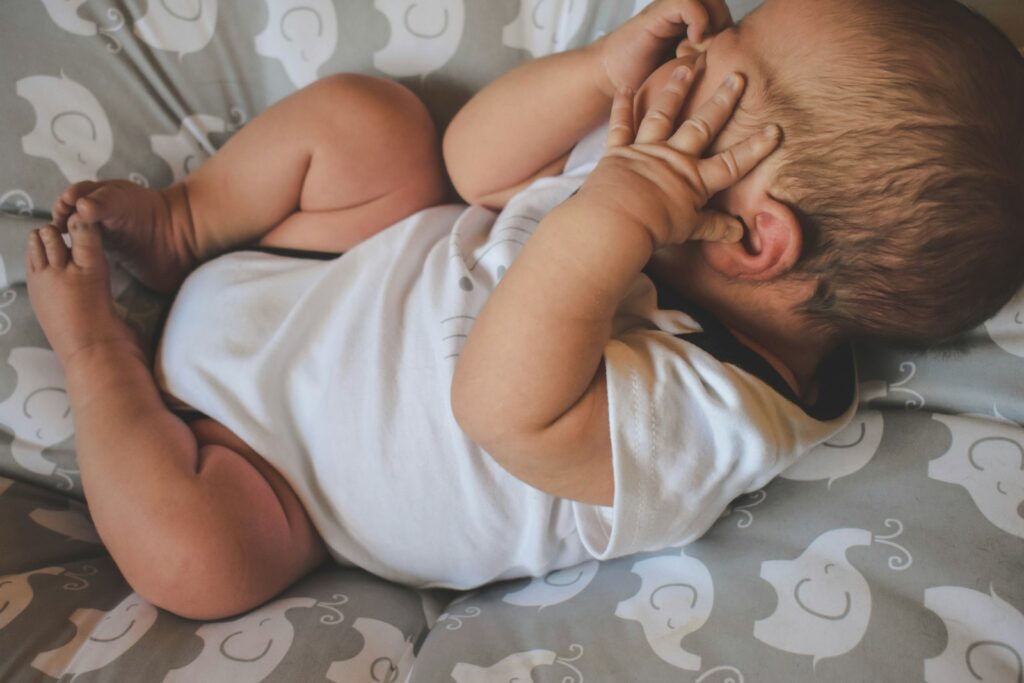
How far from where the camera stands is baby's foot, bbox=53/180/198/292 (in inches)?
Answer: 34.6

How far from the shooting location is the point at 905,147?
61cm

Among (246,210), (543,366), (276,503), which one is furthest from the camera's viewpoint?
(246,210)

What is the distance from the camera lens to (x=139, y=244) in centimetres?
93

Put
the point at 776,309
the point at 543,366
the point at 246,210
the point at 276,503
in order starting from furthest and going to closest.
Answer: the point at 246,210
the point at 276,503
the point at 776,309
the point at 543,366

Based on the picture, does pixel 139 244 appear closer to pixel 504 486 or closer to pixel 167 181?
pixel 167 181

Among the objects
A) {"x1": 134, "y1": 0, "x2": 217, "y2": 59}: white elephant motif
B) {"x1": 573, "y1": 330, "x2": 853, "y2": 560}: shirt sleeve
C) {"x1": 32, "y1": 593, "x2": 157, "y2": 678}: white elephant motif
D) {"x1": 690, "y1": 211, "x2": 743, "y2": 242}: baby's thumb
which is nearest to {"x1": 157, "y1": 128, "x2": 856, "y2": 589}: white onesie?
{"x1": 573, "y1": 330, "x2": 853, "y2": 560}: shirt sleeve

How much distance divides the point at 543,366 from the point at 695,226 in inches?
7.5

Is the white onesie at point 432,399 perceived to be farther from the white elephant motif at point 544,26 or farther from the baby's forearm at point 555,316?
the white elephant motif at point 544,26

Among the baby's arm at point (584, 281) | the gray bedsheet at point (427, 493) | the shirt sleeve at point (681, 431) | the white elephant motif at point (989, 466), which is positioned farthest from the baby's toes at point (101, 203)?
the white elephant motif at point (989, 466)

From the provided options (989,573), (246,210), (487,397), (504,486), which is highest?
(246,210)

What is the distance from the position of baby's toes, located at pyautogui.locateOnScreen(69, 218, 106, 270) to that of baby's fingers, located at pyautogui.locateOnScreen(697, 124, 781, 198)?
72 centimetres

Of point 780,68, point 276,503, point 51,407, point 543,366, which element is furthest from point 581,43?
point 51,407

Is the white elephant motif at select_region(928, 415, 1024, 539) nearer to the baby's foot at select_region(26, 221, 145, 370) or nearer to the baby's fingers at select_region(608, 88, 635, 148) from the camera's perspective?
the baby's fingers at select_region(608, 88, 635, 148)

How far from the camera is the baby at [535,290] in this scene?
631 mm
